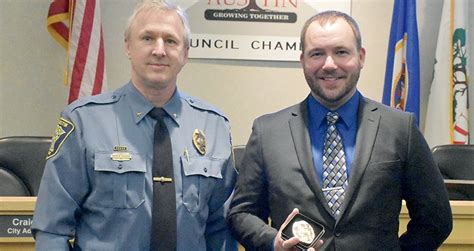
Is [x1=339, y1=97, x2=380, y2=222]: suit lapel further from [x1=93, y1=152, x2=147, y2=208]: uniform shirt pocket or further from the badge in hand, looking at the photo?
[x1=93, y1=152, x2=147, y2=208]: uniform shirt pocket

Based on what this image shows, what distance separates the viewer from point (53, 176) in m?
1.94

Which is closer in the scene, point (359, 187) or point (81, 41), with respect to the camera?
point (359, 187)

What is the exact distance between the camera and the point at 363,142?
195 cm

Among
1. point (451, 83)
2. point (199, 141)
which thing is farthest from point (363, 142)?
point (451, 83)

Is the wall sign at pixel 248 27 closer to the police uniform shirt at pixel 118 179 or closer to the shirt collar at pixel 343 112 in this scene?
the police uniform shirt at pixel 118 179

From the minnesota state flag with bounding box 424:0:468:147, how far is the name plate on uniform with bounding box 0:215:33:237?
3.44 meters

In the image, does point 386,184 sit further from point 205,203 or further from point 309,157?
point 205,203

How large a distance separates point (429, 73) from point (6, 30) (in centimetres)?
334

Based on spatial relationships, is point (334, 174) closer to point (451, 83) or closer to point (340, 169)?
point (340, 169)

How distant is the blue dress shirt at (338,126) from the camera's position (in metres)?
1.98

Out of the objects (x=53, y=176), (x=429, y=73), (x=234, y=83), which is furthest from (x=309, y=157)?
(x=429, y=73)

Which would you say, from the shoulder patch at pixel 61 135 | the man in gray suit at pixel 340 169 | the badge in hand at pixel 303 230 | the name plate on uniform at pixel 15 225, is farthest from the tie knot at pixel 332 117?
the name plate on uniform at pixel 15 225

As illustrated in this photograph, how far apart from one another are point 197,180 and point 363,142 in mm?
522

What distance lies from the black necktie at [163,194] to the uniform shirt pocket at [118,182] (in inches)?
1.9
